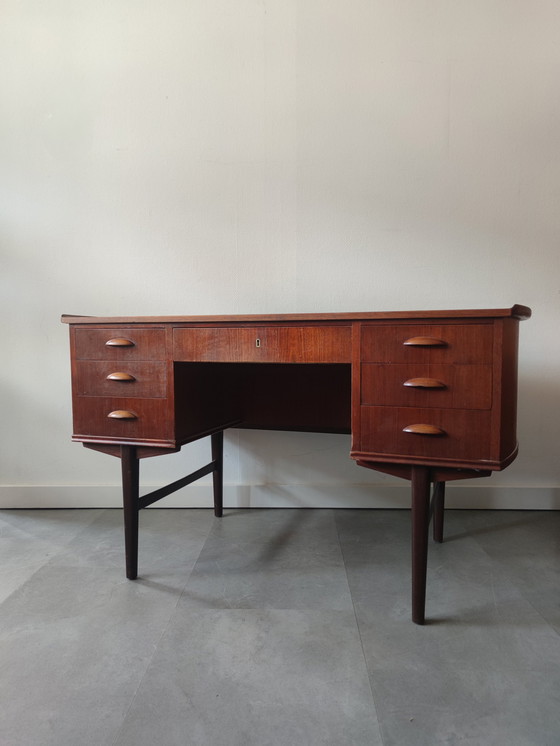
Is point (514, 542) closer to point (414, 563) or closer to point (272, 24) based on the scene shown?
point (414, 563)

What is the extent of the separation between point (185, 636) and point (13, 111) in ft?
7.62

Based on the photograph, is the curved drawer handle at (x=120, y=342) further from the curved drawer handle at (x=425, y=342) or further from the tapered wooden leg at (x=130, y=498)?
the curved drawer handle at (x=425, y=342)

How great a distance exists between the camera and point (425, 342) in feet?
3.79

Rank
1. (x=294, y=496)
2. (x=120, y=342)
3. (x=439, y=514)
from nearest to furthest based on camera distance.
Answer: (x=120, y=342), (x=439, y=514), (x=294, y=496)

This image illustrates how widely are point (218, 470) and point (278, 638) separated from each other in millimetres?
885

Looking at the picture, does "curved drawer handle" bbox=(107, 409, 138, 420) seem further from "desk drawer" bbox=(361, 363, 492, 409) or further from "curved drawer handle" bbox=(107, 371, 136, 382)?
"desk drawer" bbox=(361, 363, 492, 409)

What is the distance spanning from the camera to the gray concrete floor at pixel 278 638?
2.96 ft

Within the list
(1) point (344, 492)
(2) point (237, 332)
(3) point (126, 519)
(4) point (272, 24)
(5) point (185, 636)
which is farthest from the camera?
(1) point (344, 492)

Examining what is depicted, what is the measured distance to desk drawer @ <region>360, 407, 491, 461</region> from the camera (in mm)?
1143

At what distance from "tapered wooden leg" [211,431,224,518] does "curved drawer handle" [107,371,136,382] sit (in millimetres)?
623

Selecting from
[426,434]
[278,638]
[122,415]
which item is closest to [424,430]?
[426,434]

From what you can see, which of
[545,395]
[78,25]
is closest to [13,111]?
[78,25]

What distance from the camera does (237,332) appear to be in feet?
4.32

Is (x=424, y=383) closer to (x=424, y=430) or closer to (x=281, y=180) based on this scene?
(x=424, y=430)
